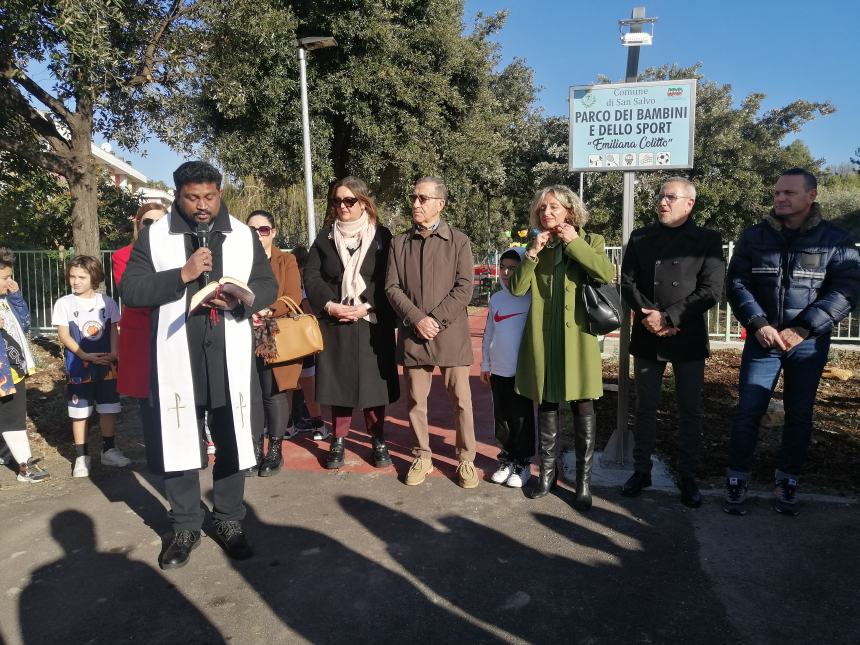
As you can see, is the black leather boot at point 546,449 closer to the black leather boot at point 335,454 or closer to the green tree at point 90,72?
the black leather boot at point 335,454

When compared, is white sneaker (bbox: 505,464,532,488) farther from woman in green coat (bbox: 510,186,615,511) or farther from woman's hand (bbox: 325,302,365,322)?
woman's hand (bbox: 325,302,365,322)

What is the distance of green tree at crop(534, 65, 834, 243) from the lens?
23797 millimetres

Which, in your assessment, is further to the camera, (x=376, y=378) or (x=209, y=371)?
(x=376, y=378)

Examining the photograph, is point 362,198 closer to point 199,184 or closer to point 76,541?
point 199,184

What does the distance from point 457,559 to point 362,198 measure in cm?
246

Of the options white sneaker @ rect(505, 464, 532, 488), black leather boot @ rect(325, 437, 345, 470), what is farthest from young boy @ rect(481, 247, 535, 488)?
black leather boot @ rect(325, 437, 345, 470)

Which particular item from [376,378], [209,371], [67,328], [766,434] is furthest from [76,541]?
[766,434]

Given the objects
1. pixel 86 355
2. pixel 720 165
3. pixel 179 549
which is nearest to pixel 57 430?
pixel 86 355

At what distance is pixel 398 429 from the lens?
5.74 metres

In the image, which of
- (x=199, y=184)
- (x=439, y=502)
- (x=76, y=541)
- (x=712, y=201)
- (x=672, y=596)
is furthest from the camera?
(x=712, y=201)

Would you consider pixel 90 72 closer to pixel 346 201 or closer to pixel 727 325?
pixel 346 201

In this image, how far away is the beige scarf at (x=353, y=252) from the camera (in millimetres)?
4434

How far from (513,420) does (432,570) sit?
4.46 ft

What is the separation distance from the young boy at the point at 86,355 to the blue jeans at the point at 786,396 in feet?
14.3
